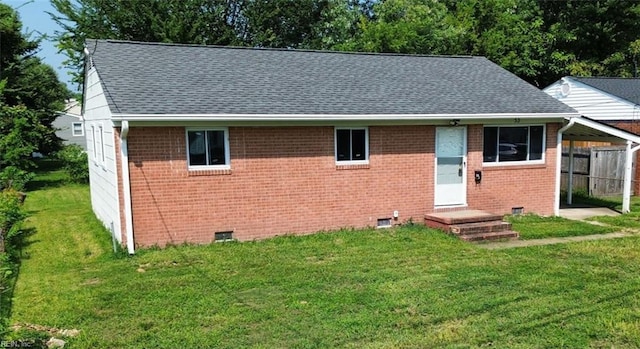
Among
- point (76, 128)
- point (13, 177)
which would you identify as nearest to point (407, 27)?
point (13, 177)

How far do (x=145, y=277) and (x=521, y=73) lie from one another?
27.5 meters

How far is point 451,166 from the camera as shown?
1167cm

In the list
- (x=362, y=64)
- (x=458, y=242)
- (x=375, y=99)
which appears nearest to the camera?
(x=458, y=242)

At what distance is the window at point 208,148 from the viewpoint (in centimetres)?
965

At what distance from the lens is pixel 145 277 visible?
305 inches

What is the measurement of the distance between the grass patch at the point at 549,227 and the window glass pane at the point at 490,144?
1.51 m

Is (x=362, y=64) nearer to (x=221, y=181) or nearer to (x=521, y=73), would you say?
(x=221, y=181)

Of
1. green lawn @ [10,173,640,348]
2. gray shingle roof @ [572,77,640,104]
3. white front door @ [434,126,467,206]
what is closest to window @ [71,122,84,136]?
green lawn @ [10,173,640,348]

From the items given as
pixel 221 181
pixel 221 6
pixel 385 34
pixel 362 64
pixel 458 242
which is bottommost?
pixel 458 242

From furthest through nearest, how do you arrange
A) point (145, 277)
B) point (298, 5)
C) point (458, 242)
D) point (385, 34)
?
point (298, 5) < point (385, 34) < point (458, 242) < point (145, 277)

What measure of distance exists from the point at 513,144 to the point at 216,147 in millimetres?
6963

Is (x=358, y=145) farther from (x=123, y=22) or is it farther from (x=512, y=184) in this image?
(x=123, y=22)

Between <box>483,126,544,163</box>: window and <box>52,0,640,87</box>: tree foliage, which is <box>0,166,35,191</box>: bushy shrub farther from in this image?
<box>52,0,640,87</box>: tree foliage

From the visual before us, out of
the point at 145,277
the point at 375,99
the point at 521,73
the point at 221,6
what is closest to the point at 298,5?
the point at 221,6
